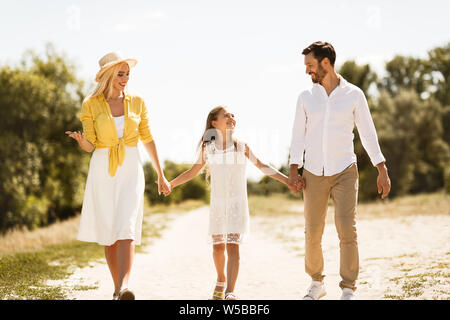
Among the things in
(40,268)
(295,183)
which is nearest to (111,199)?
(295,183)

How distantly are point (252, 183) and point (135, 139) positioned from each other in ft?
162

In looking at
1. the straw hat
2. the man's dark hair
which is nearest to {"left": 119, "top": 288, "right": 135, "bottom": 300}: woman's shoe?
the straw hat

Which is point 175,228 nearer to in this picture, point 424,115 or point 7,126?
point 7,126

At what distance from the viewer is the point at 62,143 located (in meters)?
31.1

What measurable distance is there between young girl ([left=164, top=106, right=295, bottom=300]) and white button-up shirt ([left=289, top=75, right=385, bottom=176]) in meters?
0.43

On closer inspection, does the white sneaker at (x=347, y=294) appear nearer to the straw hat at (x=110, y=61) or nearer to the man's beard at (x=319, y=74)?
the man's beard at (x=319, y=74)

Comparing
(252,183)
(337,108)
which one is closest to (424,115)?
(252,183)

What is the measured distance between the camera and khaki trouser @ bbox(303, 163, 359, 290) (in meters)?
4.96

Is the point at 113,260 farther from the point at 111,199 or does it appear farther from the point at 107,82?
the point at 107,82

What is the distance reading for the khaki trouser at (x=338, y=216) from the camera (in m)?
4.96

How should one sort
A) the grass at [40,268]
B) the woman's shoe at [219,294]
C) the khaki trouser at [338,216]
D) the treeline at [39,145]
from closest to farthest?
the khaki trouser at [338,216], the woman's shoe at [219,294], the grass at [40,268], the treeline at [39,145]

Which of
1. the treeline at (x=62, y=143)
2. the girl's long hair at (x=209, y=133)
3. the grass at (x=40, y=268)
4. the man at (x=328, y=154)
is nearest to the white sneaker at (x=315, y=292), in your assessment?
the man at (x=328, y=154)

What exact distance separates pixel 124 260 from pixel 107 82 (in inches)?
72.9

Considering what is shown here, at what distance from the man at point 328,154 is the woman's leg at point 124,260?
177cm
